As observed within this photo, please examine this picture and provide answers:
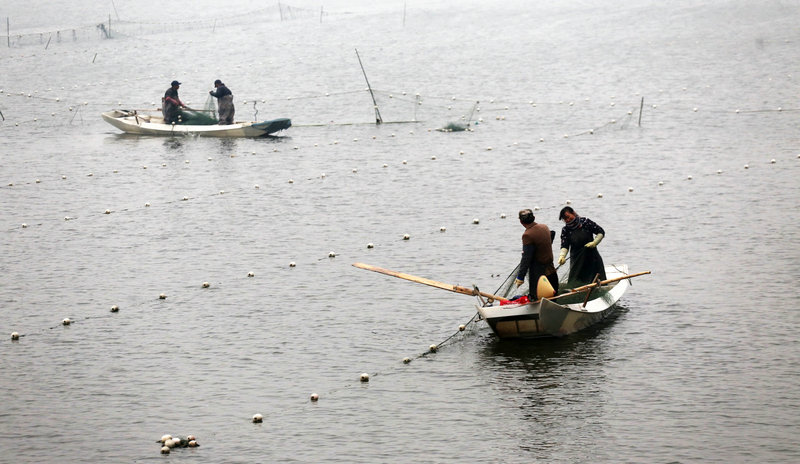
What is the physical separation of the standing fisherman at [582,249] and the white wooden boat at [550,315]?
0.31 meters

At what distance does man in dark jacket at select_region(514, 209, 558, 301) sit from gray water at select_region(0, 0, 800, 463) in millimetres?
1228

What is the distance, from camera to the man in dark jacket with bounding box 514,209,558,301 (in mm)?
17812

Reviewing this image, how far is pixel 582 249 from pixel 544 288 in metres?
1.64

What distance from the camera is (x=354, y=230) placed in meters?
27.2

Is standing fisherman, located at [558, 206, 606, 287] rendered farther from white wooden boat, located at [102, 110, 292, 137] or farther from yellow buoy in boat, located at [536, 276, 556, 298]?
white wooden boat, located at [102, 110, 292, 137]

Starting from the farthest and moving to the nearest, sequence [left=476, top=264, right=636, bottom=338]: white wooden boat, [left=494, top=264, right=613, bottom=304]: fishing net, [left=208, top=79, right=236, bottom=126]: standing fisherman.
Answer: [left=208, top=79, right=236, bottom=126]: standing fisherman, [left=494, top=264, right=613, bottom=304]: fishing net, [left=476, top=264, right=636, bottom=338]: white wooden boat

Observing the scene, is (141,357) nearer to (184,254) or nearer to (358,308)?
(358,308)

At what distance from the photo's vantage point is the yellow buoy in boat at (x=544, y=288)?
58.0 ft

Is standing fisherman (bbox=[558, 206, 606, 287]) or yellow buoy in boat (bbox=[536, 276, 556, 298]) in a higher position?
standing fisherman (bbox=[558, 206, 606, 287])

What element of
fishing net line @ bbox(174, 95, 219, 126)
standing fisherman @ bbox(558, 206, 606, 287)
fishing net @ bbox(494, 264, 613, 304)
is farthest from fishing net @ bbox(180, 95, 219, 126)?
standing fisherman @ bbox(558, 206, 606, 287)

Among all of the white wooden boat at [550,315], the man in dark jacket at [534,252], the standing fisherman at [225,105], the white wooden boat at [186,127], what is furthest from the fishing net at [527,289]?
the standing fisherman at [225,105]

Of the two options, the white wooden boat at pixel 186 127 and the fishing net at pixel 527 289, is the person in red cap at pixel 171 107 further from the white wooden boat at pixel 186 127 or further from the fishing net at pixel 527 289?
the fishing net at pixel 527 289

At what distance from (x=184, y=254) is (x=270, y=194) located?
7.20 m

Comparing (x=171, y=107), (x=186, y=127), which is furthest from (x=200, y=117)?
(x=171, y=107)
